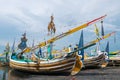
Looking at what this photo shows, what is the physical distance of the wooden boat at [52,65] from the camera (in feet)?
109

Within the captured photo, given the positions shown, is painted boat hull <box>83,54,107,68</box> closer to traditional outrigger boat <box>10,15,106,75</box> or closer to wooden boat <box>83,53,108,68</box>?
wooden boat <box>83,53,108,68</box>

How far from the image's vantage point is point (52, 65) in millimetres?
35281

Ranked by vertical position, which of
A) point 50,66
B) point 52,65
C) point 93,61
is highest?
point 93,61

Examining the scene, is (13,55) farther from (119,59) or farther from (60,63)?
(119,59)

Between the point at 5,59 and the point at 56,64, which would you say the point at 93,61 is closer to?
the point at 56,64

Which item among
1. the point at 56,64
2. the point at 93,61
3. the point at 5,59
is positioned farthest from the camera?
the point at 5,59

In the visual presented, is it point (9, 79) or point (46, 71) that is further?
point (46, 71)

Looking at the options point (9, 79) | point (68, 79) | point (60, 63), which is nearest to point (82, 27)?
point (60, 63)

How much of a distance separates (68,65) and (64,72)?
277cm

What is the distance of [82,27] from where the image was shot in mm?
38406

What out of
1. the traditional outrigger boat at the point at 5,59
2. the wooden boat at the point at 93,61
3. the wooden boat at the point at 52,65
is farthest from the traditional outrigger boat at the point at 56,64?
the traditional outrigger boat at the point at 5,59

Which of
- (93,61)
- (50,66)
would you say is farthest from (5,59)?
(50,66)

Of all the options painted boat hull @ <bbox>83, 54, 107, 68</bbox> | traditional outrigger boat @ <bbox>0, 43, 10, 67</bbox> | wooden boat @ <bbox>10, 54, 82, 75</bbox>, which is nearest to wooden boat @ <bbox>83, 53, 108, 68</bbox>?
painted boat hull @ <bbox>83, 54, 107, 68</bbox>

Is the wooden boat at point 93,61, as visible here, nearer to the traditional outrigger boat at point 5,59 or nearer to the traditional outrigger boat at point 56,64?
the traditional outrigger boat at point 56,64
